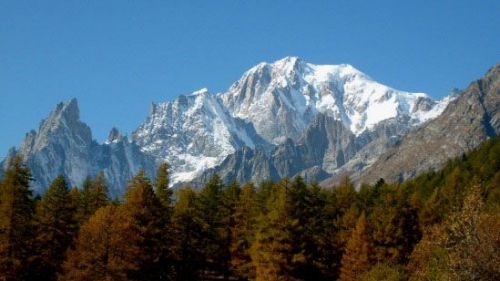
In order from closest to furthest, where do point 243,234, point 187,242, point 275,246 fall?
1. point 275,246
2. point 187,242
3. point 243,234

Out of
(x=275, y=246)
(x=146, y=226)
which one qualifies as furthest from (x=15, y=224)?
(x=275, y=246)

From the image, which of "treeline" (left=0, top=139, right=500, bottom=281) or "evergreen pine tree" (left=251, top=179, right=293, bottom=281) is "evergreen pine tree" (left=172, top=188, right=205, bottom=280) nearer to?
"treeline" (left=0, top=139, right=500, bottom=281)

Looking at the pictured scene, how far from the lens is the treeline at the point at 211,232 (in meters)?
65.4

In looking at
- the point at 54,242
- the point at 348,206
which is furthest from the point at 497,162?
the point at 54,242

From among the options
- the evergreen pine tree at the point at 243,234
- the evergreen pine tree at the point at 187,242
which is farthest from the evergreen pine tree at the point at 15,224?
the evergreen pine tree at the point at 243,234

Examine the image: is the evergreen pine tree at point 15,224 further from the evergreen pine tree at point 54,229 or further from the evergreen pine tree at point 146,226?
the evergreen pine tree at point 146,226

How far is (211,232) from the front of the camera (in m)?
82.3

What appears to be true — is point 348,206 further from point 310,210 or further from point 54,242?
point 54,242

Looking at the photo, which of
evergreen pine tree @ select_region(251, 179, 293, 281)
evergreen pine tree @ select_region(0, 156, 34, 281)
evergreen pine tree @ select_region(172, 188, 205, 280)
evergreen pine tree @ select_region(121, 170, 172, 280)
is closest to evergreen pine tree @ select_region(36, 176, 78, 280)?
evergreen pine tree @ select_region(0, 156, 34, 281)

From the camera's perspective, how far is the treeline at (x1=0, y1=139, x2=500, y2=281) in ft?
214

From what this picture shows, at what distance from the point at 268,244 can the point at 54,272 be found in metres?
22.7

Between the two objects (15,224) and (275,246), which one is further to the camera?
(275,246)

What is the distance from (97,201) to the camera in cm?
8131

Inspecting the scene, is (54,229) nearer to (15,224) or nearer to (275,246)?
(15,224)
